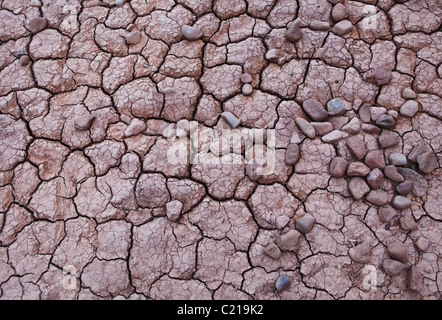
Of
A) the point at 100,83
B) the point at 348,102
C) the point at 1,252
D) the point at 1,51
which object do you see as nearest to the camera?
the point at 1,252

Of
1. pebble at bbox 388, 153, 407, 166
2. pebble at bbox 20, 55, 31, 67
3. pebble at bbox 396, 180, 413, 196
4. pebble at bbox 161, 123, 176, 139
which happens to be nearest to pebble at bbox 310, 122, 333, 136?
pebble at bbox 388, 153, 407, 166

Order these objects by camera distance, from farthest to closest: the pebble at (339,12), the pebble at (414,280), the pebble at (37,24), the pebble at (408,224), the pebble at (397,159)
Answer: the pebble at (37,24)
the pebble at (339,12)
the pebble at (397,159)
the pebble at (408,224)
the pebble at (414,280)

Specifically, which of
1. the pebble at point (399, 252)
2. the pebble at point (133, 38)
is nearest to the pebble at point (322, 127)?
the pebble at point (399, 252)

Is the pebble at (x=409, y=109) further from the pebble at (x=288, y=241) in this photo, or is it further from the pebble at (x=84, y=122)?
the pebble at (x=84, y=122)

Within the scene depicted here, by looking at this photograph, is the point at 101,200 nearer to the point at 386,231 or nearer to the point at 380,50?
the point at 386,231

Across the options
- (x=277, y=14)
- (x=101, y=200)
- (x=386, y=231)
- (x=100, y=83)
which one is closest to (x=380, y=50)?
(x=277, y=14)
